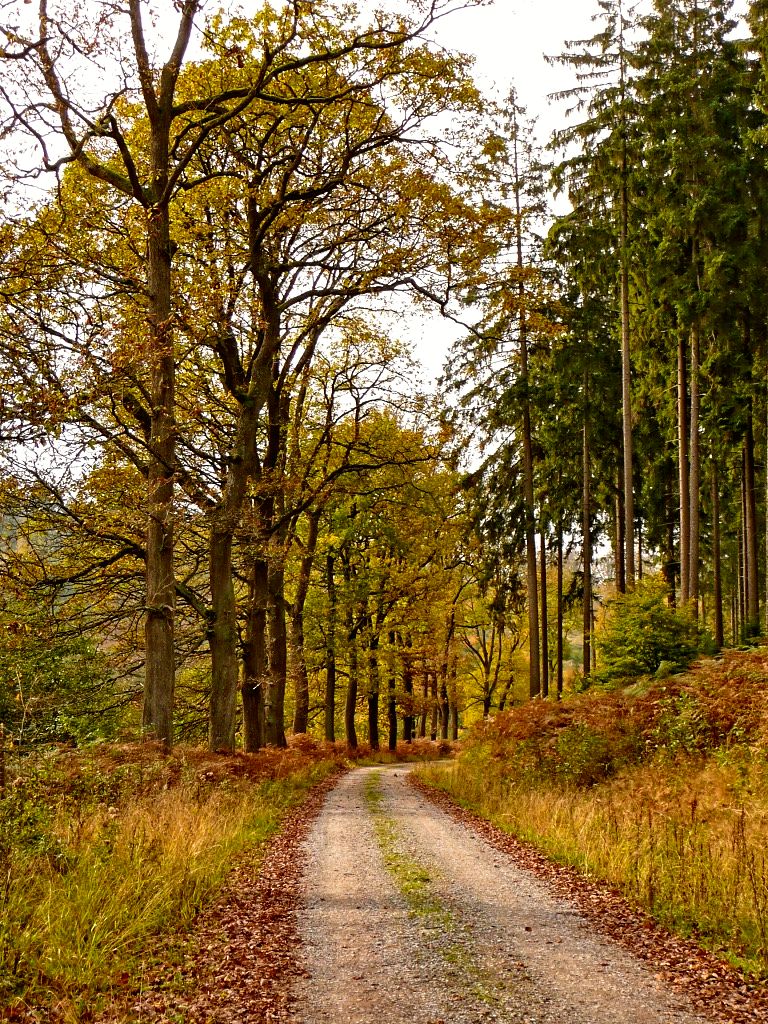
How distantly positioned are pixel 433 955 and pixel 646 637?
39.9ft

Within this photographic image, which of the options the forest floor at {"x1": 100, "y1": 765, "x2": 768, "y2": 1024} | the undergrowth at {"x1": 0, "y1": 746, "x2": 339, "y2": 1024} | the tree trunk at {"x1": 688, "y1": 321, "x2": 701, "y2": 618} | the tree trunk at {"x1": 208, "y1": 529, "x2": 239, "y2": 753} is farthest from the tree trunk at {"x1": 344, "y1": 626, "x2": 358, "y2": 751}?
the forest floor at {"x1": 100, "y1": 765, "x2": 768, "y2": 1024}

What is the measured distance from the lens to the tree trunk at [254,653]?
18484 mm

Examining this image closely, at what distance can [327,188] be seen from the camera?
13.7 metres

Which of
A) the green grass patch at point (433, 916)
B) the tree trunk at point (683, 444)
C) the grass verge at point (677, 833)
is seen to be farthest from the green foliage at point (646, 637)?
the green grass patch at point (433, 916)

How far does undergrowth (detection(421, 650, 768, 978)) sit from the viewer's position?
634cm

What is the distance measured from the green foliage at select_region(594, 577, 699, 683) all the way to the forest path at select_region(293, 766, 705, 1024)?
8421mm

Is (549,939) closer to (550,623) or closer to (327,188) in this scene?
(327,188)

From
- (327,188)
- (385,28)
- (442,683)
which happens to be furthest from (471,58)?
(442,683)

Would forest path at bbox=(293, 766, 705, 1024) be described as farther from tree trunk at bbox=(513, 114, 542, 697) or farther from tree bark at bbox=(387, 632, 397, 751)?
tree bark at bbox=(387, 632, 397, 751)

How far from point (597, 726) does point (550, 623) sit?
101ft

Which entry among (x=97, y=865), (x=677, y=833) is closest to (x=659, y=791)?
(x=677, y=833)

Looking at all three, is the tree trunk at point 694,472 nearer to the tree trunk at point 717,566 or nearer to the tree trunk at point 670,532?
the tree trunk at point 717,566

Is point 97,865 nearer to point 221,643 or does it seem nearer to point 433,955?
point 433,955

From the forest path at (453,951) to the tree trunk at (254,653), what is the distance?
30.7ft
